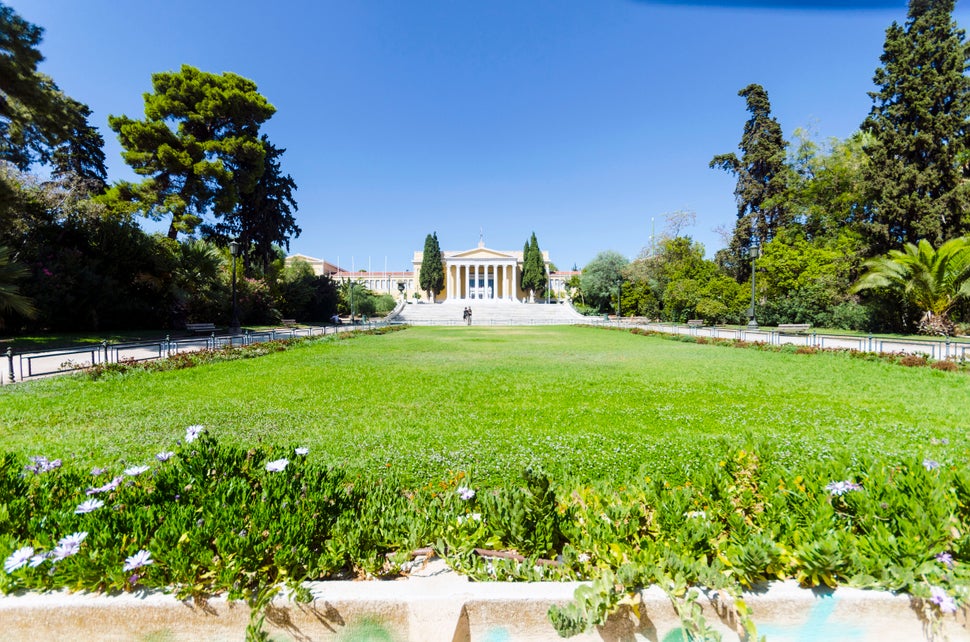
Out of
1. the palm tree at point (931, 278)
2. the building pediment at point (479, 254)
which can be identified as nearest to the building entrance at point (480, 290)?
the building pediment at point (479, 254)

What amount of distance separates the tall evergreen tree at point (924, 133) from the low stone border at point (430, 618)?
2946 centimetres

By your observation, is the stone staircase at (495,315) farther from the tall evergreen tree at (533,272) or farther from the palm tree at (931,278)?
the palm tree at (931,278)

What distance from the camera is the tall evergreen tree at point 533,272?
75.4 m

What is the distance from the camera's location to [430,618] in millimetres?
1585

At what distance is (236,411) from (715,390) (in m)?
7.41

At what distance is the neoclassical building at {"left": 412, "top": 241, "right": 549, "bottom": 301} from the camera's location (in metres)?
80.6

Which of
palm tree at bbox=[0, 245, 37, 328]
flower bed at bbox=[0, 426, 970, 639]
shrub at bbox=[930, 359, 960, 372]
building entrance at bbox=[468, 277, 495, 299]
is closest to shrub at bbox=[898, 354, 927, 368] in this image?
shrub at bbox=[930, 359, 960, 372]

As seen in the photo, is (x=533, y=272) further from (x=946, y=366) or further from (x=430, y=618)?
(x=430, y=618)

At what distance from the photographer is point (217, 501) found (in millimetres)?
1946

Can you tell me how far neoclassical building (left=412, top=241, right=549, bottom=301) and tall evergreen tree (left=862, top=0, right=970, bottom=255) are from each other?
5827 centimetres

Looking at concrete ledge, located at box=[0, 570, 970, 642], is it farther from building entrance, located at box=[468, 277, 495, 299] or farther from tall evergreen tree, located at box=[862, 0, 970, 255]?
building entrance, located at box=[468, 277, 495, 299]

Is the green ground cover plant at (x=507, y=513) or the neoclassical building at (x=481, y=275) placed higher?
the neoclassical building at (x=481, y=275)

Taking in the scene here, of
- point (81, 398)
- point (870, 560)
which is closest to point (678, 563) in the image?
point (870, 560)

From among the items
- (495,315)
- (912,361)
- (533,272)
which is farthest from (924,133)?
(533,272)
